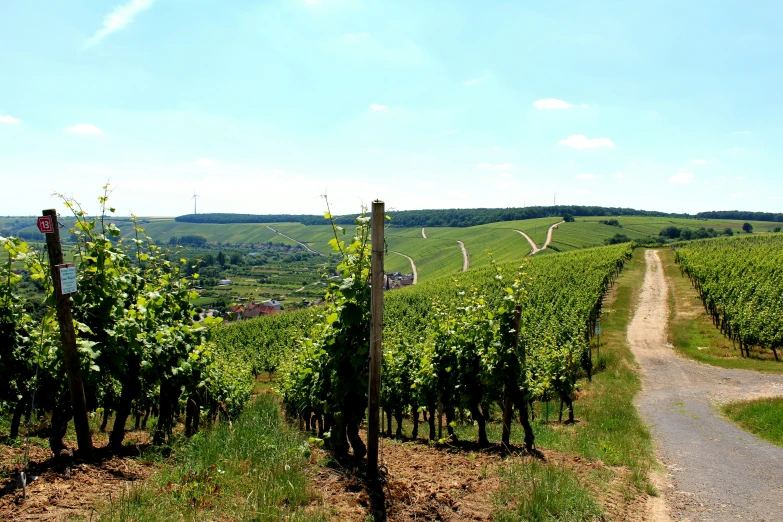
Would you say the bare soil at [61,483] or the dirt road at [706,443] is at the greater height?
the bare soil at [61,483]

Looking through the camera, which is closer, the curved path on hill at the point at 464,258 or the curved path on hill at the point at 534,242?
the curved path on hill at the point at 534,242

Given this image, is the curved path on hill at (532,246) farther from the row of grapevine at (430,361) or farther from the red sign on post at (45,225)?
the red sign on post at (45,225)

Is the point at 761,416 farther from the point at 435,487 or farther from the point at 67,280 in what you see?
the point at 67,280

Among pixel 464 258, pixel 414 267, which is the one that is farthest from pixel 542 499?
pixel 414 267

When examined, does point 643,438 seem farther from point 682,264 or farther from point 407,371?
point 682,264

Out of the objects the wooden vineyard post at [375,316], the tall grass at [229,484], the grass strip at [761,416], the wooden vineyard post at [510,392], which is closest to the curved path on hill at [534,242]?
the grass strip at [761,416]

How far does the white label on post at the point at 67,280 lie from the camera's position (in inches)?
200

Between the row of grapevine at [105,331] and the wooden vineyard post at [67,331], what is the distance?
187 millimetres

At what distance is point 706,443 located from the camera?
36.6 feet

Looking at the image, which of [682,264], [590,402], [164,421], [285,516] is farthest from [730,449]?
[682,264]

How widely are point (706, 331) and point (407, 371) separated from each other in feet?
88.2

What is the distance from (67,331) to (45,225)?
4.18 feet

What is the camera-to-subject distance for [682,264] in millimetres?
53750

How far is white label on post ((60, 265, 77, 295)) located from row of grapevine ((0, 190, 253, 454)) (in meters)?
0.50
